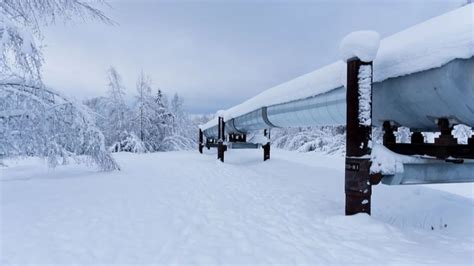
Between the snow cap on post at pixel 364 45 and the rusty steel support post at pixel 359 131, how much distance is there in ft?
0.28

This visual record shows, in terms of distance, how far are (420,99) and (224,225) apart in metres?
2.71

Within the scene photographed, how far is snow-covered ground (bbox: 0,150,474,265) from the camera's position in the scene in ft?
9.22

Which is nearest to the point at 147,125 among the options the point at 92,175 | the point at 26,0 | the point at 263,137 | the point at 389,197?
the point at 263,137

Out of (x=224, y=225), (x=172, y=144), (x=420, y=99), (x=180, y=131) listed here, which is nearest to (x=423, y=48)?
(x=420, y=99)

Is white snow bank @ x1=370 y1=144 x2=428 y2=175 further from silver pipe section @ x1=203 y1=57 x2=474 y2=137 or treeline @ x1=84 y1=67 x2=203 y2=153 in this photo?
treeline @ x1=84 y1=67 x2=203 y2=153

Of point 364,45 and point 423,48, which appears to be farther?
point 364,45

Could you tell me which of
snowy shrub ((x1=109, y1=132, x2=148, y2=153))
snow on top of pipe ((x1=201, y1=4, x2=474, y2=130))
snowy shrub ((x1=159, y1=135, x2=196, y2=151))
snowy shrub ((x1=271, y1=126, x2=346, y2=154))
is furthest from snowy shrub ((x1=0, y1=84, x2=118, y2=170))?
snowy shrub ((x1=159, y1=135, x2=196, y2=151))

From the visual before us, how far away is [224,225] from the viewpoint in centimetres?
378

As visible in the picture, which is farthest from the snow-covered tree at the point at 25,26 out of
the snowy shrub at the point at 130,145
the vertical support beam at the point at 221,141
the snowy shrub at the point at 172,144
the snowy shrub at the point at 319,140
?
the snowy shrub at the point at 172,144

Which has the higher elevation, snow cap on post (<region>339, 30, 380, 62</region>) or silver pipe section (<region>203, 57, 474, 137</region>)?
snow cap on post (<region>339, 30, 380, 62</region>)

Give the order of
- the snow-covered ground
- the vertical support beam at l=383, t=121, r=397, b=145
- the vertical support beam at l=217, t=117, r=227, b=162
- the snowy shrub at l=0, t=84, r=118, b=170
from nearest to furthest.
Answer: the snow-covered ground → the vertical support beam at l=383, t=121, r=397, b=145 → the snowy shrub at l=0, t=84, r=118, b=170 → the vertical support beam at l=217, t=117, r=227, b=162

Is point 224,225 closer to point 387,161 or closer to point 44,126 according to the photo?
point 387,161

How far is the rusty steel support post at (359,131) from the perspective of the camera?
3.72 meters

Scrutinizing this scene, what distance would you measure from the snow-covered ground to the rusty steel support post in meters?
0.25
